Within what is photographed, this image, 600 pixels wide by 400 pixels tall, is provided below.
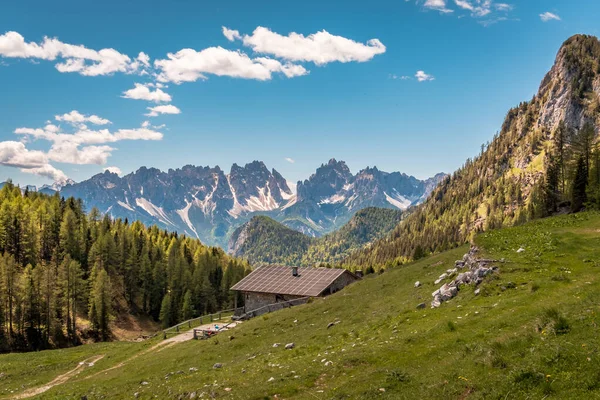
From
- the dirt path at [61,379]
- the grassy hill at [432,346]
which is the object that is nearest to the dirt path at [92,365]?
the dirt path at [61,379]

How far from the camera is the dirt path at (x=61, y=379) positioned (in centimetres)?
3994

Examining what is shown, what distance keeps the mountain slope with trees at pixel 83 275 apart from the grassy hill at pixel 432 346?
165 ft

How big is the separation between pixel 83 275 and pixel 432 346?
12534 centimetres

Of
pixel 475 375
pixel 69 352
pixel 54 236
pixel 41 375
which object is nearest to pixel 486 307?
pixel 475 375

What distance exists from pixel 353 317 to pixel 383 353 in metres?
13.7

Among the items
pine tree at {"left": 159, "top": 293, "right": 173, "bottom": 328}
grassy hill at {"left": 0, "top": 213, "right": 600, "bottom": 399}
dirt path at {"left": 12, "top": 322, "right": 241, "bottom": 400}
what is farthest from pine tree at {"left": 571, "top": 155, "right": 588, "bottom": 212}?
pine tree at {"left": 159, "top": 293, "right": 173, "bottom": 328}

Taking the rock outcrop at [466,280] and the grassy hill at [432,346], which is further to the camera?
the rock outcrop at [466,280]

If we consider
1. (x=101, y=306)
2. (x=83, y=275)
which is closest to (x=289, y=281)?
(x=101, y=306)

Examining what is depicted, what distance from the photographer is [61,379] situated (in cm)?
4556

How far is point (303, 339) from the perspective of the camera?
31.9 m

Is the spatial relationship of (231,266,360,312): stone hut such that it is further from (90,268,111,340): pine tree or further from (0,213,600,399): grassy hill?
(90,268,111,340): pine tree

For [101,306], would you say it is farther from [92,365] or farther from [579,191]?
[579,191]

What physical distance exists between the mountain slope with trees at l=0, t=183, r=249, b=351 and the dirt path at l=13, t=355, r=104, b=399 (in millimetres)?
42537

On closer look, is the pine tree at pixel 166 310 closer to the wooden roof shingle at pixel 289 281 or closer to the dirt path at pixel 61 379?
the wooden roof shingle at pixel 289 281
